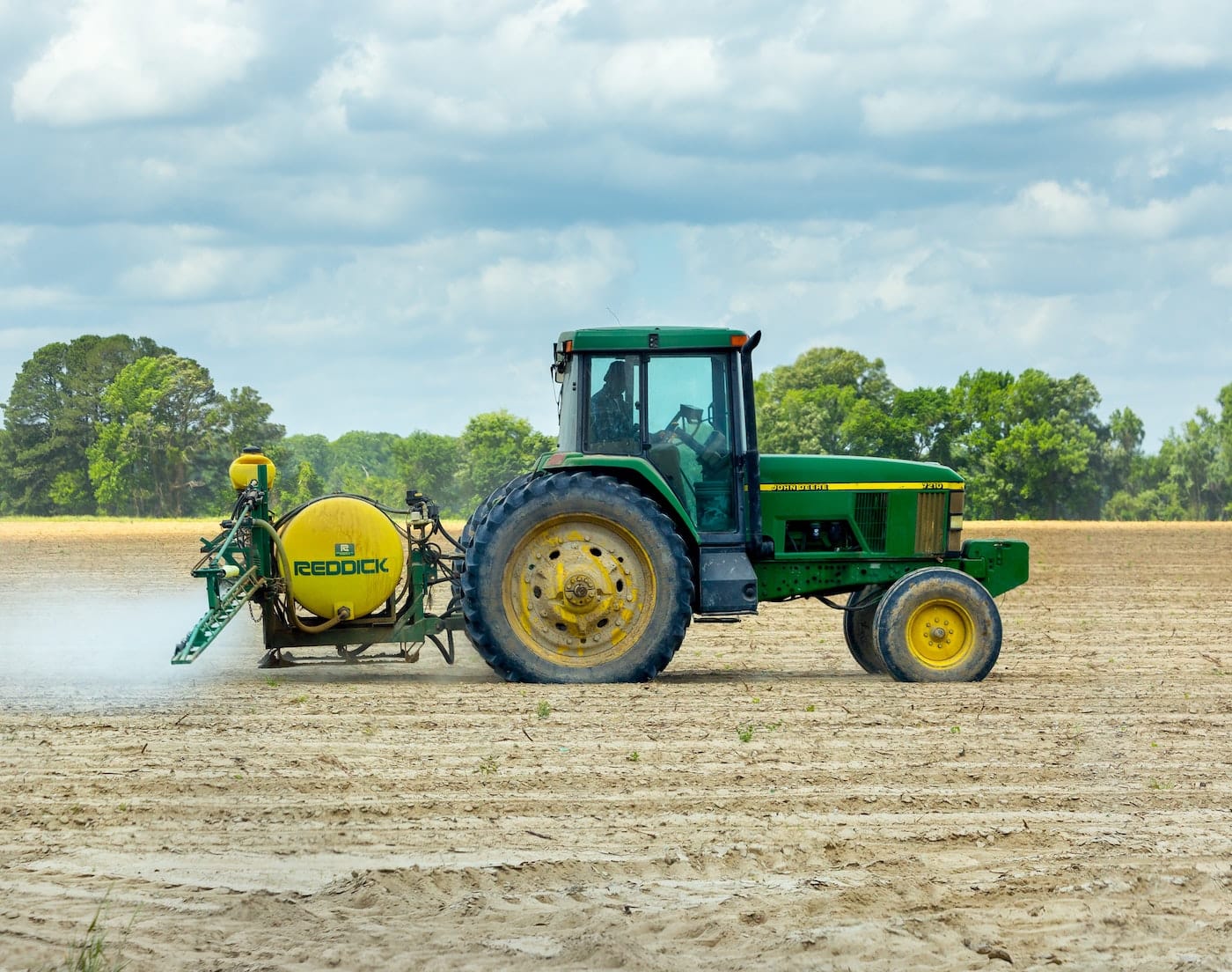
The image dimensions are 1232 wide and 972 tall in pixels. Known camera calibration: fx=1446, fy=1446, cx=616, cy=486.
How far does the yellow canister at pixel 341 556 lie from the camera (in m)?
11.5

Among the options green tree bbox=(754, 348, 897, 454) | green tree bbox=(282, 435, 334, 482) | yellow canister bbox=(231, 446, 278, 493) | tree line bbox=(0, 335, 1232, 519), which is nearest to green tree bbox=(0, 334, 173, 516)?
tree line bbox=(0, 335, 1232, 519)

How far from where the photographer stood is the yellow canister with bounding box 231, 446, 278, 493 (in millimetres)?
11523

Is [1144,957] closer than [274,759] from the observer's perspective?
Yes

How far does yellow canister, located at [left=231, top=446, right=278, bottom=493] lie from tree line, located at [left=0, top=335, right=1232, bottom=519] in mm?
49083

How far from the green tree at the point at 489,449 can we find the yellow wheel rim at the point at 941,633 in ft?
214

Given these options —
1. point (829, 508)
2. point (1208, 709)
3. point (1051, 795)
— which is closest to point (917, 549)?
point (829, 508)

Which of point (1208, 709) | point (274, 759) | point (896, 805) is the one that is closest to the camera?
point (896, 805)

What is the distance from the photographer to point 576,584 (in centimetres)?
1104

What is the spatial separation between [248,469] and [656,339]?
11.2 feet

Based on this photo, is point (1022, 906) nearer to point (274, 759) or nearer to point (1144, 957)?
point (1144, 957)

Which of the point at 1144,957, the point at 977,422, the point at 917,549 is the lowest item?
the point at 1144,957

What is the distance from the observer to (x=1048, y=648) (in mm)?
14414

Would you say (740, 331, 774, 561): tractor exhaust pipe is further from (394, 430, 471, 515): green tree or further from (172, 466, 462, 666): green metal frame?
(394, 430, 471, 515): green tree

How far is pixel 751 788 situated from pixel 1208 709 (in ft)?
14.0
